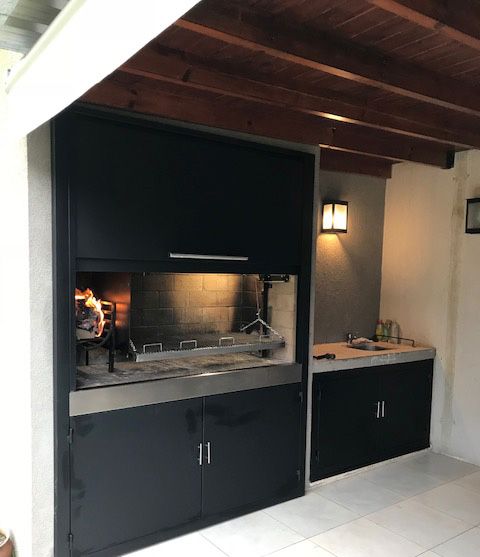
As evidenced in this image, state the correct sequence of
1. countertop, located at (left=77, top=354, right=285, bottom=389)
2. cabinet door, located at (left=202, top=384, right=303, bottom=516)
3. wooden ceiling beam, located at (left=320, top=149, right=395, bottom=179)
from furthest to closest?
wooden ceiling beam, located at (left=320, top=149, right=395, bottom=179) < cabinet door, located at (left=202, top=384, right=303, bottom=516) < countertop, located at (left=77, top=354, right=285, bottom=389)

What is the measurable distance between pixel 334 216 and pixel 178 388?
6.32ft

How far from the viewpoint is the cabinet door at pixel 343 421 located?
308cm

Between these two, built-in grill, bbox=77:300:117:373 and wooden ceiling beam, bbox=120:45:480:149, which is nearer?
wooden ceiling beam, bbox=120:45:480:149

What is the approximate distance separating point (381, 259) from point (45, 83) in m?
3.39

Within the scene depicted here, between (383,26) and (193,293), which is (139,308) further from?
(383,26)

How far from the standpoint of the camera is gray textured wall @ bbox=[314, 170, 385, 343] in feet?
12.6

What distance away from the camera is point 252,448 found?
268 cm

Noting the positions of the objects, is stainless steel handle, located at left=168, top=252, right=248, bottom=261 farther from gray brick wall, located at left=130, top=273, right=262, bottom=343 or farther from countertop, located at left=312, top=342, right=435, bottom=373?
countertop, located at left=312, top=342, right=435, bottom=373

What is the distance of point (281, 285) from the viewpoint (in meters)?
2.99

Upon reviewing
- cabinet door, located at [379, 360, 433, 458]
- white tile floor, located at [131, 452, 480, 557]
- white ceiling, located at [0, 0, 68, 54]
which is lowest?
white tile floor, located at [131, 452, 480, 557]

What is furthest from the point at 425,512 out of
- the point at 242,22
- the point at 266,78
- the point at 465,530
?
the point at 242,22

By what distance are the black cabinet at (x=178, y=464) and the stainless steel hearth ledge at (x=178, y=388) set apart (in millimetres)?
35

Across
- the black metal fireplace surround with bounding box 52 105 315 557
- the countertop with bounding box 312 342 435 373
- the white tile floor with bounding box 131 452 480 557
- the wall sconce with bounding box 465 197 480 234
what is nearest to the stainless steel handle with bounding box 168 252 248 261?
the black metal fireplace surround with bounding box 52 105 315 557

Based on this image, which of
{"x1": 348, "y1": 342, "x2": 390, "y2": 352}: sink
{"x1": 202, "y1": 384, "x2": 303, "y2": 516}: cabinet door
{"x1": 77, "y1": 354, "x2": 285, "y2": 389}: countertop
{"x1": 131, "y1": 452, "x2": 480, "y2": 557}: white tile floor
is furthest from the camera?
{"x1": 348, "y1": 342, "x2": 390, "y2": 352}: sink
